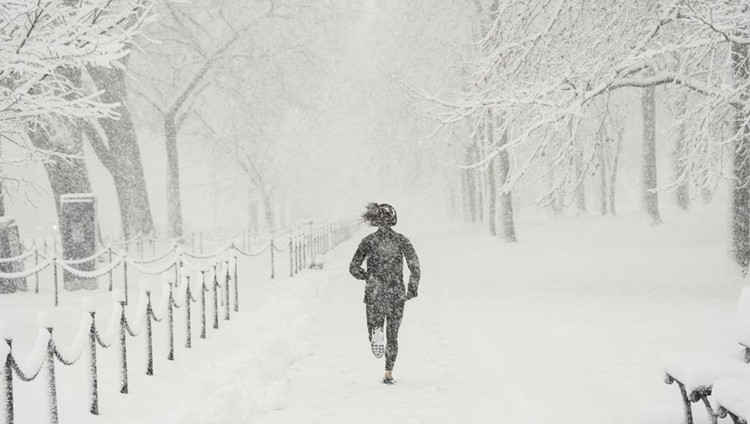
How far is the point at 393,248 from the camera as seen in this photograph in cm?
744

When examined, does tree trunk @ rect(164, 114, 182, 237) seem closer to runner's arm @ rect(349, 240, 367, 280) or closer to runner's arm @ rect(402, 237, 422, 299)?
runner's arm @ rect(349, 240, 367, 280)

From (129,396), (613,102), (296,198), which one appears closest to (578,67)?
(129,396)

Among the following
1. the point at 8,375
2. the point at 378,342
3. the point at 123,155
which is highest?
the point at 123,155

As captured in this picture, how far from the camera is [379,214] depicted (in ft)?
24.0

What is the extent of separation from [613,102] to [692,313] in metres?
15.6

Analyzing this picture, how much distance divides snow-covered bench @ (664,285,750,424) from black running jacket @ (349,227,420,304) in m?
2.92

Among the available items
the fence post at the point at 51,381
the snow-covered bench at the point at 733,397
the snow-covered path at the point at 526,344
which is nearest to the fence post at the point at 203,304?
the snow-covered path at the point at 526,344

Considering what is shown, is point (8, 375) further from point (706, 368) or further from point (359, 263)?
point (706, 368)

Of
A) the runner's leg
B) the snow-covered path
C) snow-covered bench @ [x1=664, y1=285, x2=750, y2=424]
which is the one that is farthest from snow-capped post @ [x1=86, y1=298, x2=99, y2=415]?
snow-covered bench @ [x1=664, y1=285, x2=750, y2=424]

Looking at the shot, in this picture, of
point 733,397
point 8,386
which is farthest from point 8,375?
point 733,397

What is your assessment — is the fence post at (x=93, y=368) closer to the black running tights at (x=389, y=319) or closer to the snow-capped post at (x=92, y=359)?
the snow-capped post at (x=92, y=359)

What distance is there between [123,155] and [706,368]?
19449 millimetres

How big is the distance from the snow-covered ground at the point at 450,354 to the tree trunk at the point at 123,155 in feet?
22.7

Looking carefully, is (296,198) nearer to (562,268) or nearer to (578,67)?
(562,268)
